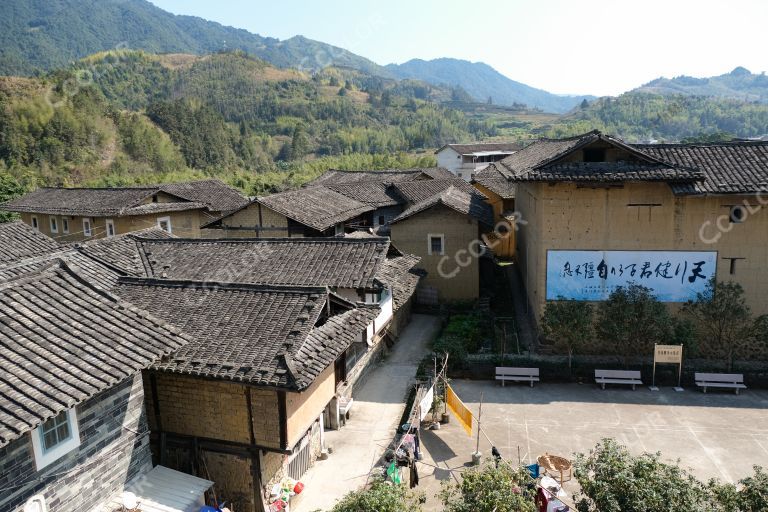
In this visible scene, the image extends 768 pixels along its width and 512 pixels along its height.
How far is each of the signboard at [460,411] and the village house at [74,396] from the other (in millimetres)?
5972

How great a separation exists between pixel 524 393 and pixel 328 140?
92345 mm

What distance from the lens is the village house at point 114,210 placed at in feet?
98.1

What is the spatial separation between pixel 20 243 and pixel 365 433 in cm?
1445

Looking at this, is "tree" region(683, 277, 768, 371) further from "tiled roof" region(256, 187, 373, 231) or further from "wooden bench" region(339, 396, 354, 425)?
"tiled roof" region(256, 187, 373, 231)

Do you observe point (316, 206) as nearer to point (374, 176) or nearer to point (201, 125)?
point (374, 176)

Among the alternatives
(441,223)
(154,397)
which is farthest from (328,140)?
(154,397)

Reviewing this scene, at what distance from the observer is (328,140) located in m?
103

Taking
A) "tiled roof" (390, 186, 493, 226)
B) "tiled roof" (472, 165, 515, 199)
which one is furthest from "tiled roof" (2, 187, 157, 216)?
"tiled roof" (472, 165, 515, 199)

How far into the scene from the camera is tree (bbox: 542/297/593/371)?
16375 mm

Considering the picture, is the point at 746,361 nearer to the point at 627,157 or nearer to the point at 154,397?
the point at 627,157

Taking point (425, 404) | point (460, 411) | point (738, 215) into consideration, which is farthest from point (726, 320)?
point (425, 404)

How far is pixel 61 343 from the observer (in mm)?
7828

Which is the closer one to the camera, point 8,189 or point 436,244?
point 436,244

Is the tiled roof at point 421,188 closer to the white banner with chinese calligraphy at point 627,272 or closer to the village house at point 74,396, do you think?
the white banner with chinese calligraphy at point 627,272
